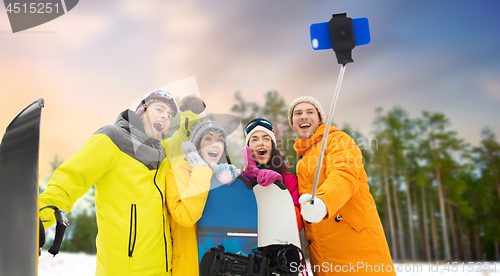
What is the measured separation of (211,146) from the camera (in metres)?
2.14

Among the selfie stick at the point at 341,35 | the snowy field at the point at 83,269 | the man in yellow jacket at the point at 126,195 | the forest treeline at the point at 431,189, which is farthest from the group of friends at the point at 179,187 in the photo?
the forest treeline at the point at 431,189

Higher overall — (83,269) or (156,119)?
(156,119)

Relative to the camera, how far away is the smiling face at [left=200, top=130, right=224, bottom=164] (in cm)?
213

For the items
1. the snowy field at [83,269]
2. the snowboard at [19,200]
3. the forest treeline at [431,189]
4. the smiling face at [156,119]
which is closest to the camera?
the snowboard at [19,200]

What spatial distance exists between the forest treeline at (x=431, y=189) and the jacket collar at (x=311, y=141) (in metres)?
17.9

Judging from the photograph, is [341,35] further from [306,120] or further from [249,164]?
[249,164]

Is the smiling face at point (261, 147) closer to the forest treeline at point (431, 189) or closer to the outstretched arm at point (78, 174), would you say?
the outstretched arm at point (78, 174)

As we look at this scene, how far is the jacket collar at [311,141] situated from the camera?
86.7 inches

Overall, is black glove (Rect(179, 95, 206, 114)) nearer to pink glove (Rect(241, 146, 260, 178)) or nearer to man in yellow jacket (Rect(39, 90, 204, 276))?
man in yellow jacket (Rect(39, 90, 204, 276))

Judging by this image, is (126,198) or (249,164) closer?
(126,198)

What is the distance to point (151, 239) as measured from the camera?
1.84 meters

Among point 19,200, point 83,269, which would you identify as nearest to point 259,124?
point 19,200

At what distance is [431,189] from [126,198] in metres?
24.0

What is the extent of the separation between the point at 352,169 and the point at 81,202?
23614 millimetres
